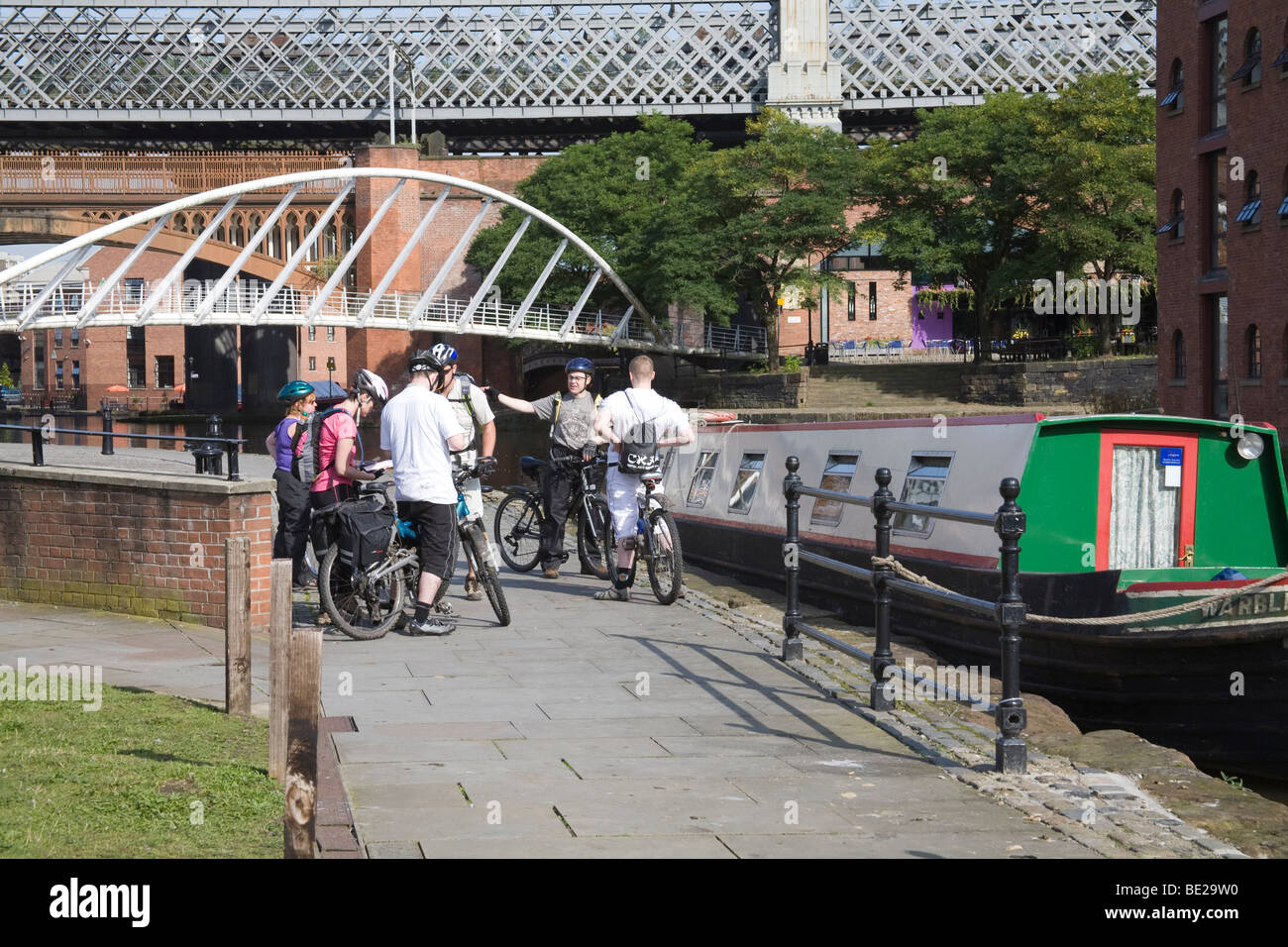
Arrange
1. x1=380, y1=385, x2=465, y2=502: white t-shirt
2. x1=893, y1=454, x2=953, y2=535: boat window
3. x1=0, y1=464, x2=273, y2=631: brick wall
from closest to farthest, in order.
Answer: x1=380, y1=385, x2=465, y2=502: white t-shirt, x1=0, y1=464, x2=273, y2=631: brick wall, x1=893, y1=454, x2=953, y2=535: boat window

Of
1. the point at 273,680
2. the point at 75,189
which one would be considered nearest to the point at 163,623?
the point at 273,680

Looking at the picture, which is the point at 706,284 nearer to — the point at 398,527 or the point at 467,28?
the point at 467,28

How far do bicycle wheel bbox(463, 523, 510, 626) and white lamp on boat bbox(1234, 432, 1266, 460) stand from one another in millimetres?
5700

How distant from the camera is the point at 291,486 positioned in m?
11.6

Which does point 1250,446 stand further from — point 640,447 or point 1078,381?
point 1078,381

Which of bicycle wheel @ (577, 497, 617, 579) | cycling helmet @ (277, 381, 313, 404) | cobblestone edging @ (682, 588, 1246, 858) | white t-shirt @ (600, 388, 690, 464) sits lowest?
cobblestone edging @ (682, 588, 1246, 858)

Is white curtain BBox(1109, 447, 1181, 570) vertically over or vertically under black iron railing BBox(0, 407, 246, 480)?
under

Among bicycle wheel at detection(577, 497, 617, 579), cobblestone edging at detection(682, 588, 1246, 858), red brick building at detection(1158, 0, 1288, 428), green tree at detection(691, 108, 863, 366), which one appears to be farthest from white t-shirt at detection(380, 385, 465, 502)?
green tree at detection(691, 108, 863, 366)

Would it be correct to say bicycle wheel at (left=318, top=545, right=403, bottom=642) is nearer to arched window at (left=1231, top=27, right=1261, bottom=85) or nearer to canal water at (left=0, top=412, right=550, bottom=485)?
arched window at (left=1231, top=27, right=1261, bottom=85)

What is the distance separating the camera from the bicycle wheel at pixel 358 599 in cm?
952

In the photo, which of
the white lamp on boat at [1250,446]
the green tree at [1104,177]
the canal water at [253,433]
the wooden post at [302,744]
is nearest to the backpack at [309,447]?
the wooden post at [302,744]

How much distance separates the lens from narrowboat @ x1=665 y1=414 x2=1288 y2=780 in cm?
973

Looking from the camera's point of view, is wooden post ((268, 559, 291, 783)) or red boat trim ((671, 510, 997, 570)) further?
red boat trim ((671, 510, 997, 570))

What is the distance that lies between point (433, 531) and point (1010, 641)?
14.6 feet
